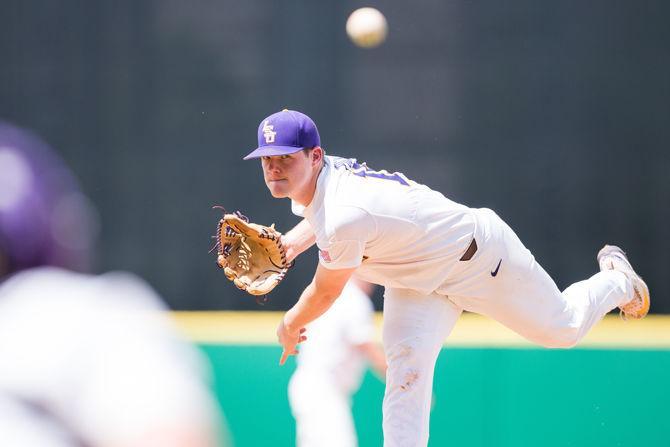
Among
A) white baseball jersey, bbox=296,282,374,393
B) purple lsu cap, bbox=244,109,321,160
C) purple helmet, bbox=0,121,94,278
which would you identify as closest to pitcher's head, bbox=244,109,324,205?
purple lsu cap, bbox=244,109,321,160

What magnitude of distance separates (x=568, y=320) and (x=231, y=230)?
1.10 m

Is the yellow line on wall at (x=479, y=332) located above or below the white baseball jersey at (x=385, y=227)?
below

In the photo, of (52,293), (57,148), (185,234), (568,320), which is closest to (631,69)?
(568,320)

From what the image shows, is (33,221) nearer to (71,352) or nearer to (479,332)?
(71,352)

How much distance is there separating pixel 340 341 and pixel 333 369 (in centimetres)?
10

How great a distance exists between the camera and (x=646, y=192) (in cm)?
407

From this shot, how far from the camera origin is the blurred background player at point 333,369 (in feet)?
9.95

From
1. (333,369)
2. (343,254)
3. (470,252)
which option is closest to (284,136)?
(343,254)

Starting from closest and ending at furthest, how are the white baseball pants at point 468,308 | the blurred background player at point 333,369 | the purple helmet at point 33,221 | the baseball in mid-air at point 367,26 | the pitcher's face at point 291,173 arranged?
the purple helmet at point 33,221 < the pitcher's face at point 291,173 < the white baseball pants at point 468,308 < the blurred background player at point 333,369 < the baseball in mid-air at point 367,26

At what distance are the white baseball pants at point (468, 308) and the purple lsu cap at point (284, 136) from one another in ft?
1.83

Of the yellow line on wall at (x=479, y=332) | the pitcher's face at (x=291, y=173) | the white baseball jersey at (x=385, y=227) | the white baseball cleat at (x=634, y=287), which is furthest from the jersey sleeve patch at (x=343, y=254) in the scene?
the white baseball cleat at (x=634, y=287)

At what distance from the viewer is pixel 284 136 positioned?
8.30 ft

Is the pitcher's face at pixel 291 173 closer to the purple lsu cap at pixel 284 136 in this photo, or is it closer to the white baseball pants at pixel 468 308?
the purple lsu cap at pixel 284 136

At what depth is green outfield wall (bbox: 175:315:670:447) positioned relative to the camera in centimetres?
324
